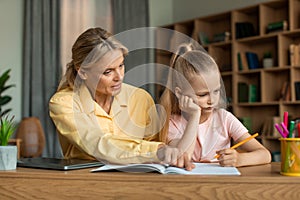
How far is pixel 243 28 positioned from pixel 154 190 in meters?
4.17

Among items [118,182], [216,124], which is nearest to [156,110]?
[216,124]

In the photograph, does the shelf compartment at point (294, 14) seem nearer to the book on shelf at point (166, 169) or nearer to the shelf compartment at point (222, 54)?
the shelf compartment at point (222, 54)

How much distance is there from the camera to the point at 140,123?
1.30m

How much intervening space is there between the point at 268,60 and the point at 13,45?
8.53ft

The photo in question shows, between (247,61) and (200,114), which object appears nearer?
(200,114)

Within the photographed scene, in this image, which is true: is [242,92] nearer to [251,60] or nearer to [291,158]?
[251,60]

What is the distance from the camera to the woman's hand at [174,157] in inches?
41.5

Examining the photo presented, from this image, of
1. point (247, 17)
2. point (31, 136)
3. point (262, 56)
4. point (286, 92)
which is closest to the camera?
point (31, 136)

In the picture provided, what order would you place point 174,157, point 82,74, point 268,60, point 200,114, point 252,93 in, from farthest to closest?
point 252,93
point 268,60
point 82,74
point 200,114
point 174,157

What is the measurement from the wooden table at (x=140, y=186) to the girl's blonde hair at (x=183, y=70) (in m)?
0.33

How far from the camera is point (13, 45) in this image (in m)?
4.62

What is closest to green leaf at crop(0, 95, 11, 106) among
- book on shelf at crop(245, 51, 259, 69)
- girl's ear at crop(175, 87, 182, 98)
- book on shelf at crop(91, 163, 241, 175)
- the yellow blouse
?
book on shelf at crop(245, 51, 259, 69)

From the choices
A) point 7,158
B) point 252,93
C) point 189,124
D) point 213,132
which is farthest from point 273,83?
point 7,158

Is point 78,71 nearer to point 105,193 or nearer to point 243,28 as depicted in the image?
point 105,193
